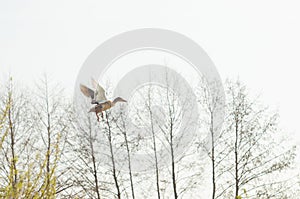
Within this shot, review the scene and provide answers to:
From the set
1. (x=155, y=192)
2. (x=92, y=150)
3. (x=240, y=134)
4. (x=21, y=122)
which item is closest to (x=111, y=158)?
(x=92, y=150)

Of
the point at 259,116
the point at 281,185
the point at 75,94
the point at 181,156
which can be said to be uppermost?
the point at 75,94

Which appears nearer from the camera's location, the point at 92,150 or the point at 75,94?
the point at 92,150

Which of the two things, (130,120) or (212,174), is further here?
(130,120)

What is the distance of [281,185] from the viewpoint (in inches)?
457

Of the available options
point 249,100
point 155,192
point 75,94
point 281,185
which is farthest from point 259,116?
point 75,94

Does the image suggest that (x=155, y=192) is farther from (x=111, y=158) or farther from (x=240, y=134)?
(x=240, y=134)

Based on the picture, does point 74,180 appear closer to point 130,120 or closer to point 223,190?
point 130,120

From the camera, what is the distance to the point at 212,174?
39.2 feet

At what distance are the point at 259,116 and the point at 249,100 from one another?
0.63m

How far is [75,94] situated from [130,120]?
2177 mm

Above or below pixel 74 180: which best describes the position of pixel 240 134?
above

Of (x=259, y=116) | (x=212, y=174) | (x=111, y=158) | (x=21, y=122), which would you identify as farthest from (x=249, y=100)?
(x=21, y=122)

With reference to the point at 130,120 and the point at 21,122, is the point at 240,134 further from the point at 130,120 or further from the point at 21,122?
the point at 21,122

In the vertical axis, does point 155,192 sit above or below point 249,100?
below
